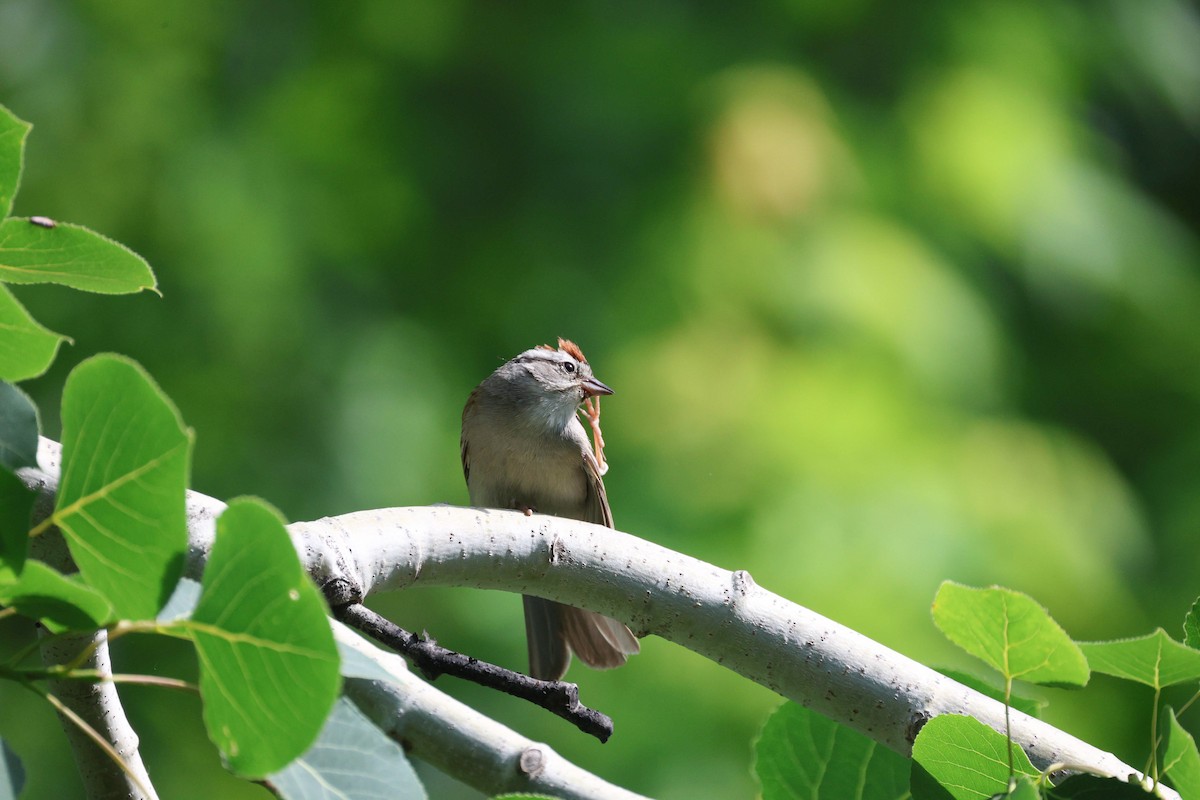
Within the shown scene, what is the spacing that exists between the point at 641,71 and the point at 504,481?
312 cm

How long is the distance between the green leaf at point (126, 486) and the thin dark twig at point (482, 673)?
27.9 inches

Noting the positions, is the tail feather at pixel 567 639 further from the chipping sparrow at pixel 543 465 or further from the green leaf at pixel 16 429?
the green leaf at pixel 16 429

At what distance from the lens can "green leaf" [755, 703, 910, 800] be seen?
129cm

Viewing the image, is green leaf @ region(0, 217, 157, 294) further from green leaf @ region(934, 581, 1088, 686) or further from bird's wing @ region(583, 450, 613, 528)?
bird's wing @ region(583, 450, 613, 528)

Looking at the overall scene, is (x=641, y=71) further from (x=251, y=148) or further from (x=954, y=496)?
(x=954, y=496)

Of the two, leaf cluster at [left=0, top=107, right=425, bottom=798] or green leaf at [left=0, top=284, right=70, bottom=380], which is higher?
green leaf at [left=0, top=284, right=70, bottom=380]

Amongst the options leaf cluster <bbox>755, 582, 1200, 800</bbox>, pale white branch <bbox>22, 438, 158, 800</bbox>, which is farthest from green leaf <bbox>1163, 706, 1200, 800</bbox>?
pale white branch <bbox>22, 438, 158, 800</bbox>

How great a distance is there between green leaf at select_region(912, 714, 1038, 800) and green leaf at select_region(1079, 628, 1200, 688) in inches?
4.6

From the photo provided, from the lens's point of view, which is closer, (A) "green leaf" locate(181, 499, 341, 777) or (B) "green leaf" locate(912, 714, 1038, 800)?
(A) "green leaf" locate(181, 499, 341, 777)

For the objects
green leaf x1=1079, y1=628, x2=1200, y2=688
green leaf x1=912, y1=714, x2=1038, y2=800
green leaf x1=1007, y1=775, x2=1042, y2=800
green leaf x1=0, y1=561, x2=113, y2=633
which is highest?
green leaf x1=1079, y1=628, x2=1200, y2=688

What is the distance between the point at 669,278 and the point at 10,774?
4.57m

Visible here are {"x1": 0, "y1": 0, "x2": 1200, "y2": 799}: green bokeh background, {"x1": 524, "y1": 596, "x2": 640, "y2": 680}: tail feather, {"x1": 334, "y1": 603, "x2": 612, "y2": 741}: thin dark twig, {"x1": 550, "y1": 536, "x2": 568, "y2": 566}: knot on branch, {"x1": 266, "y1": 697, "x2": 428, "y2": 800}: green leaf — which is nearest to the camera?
{"x1": 266, "y1": 697, "x2": 428, "y2": 800}: green leaf

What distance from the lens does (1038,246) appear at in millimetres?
5832

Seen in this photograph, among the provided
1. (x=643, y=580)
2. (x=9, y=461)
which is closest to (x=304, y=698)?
(x=9, y=461)
